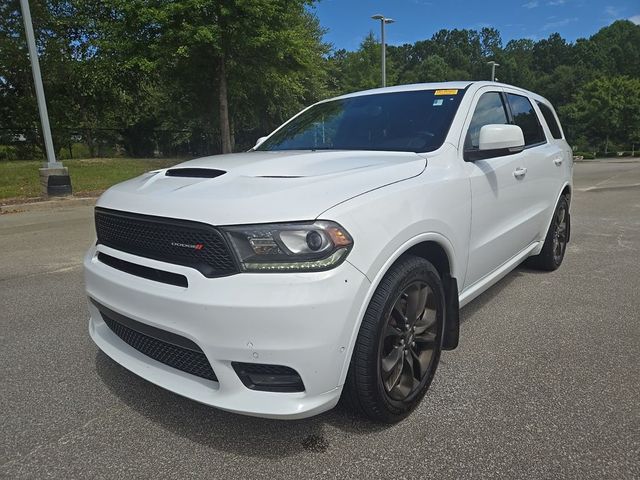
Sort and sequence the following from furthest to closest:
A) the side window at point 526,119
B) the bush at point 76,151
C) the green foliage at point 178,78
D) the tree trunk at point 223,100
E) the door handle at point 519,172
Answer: the bush at point 76,151
the tree trunk at point 223,100
the green foliage at point 178,78
the side window at point 526,119
the door handle at point 519,172

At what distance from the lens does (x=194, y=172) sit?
2.55 m

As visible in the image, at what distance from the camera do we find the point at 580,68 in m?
74.9

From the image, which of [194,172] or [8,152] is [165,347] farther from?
[8,152]

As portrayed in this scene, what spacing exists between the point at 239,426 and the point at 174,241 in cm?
99

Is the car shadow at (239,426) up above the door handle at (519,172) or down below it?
below

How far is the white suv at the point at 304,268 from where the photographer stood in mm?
1876

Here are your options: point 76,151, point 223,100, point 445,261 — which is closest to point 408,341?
point 445,261

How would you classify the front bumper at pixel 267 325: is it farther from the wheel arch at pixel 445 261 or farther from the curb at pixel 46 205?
the curb at pixel 46 205

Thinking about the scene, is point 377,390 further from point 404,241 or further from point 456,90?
point 456,90

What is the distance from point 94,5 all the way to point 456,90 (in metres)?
26.7

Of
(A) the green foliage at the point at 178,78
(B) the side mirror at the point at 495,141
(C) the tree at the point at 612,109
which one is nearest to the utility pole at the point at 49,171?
(A) the green foliage at the point at 178,78

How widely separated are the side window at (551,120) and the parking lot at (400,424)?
6.15ft

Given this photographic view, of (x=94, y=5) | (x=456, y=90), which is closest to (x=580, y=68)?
(x=94, y=5)

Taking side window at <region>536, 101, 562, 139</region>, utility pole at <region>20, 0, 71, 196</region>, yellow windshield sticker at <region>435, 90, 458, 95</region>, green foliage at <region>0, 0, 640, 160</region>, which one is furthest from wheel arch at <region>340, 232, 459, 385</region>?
green foliage at <region>0, 0, 640, 160</region>
